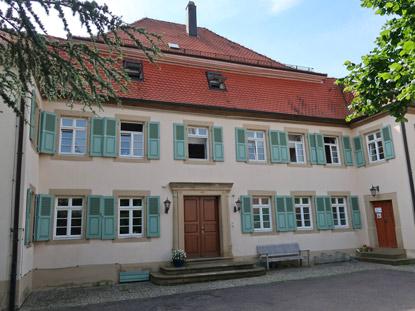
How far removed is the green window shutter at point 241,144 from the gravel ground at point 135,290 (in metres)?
3.89

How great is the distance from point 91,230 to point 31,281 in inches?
75.4

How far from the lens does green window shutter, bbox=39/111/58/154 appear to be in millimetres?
10125

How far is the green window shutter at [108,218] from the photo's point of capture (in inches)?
410

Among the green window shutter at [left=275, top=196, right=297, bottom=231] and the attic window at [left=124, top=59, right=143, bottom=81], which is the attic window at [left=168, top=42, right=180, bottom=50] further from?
the green window shutter at [left=275, top=196, right=297, bottom=231]

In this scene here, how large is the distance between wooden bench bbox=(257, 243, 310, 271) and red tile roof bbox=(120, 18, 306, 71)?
24.5 ft

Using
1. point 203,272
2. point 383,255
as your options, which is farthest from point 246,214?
point 383,255

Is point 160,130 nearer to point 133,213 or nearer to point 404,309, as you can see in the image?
point 133,213

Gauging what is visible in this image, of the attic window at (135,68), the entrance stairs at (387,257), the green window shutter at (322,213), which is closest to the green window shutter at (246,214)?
the green window shutter at (322,213)

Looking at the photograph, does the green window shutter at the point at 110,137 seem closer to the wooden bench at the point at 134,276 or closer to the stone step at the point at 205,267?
the wooden bench at the point at 134,276

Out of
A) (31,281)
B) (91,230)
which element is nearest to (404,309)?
(91,230)

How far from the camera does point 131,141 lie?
11.5m

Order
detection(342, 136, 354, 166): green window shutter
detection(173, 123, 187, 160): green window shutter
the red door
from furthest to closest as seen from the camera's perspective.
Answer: detection(342, 136, 354, 166): green window shutter < the red door < detection(173, 123, 187, 160): green window shutter

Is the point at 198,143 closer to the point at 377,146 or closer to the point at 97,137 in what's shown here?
the point at 97,137

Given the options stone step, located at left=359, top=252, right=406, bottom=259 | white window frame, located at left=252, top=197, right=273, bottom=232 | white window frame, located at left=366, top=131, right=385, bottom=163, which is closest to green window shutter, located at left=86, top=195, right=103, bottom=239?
white window frame, located at left=252, top=197, right=273, bottom=232
